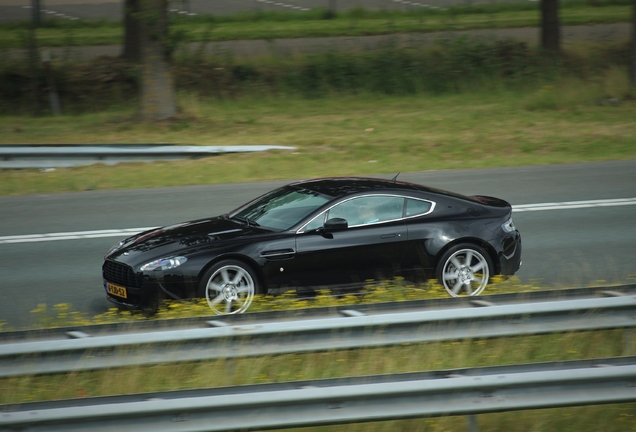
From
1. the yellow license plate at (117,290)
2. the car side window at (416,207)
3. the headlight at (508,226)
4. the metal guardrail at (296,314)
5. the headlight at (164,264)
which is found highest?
the car side window at (416,207)

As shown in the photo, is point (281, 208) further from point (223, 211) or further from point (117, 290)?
point (223, 211)

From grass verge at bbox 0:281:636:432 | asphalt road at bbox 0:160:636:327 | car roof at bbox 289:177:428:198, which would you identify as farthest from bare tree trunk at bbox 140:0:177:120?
grass verge at bbox 0:281:636:432

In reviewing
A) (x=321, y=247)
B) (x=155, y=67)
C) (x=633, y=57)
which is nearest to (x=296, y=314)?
A: (x=321, y=247)

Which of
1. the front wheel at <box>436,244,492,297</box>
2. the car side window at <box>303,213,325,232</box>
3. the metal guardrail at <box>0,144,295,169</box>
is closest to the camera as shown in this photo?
the car side window at <box>303,213,325,232</box>

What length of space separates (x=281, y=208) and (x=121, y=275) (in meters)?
1.86

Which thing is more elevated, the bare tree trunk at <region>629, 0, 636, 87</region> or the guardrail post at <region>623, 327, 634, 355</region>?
the bare tree trunk at <region>629, 0, 636, 87</region>

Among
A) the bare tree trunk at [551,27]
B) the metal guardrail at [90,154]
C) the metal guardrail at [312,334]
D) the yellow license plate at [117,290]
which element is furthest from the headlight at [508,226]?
the bare tree trunk at [551,27]

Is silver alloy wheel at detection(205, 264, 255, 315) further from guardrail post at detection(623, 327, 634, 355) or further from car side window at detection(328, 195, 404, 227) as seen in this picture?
guardrail post at detection(623, 327, 634, 355)

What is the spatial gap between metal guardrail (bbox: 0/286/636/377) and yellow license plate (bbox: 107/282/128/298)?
2.53m

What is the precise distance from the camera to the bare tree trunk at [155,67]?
18906mm

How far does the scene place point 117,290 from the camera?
26.7 ft

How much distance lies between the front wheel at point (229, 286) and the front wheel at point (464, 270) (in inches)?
80.0

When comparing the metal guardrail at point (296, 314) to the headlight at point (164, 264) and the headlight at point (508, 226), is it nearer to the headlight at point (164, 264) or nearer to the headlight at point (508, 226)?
the headlight at point (164, 264)

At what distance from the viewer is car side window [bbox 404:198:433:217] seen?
8.71 metres
